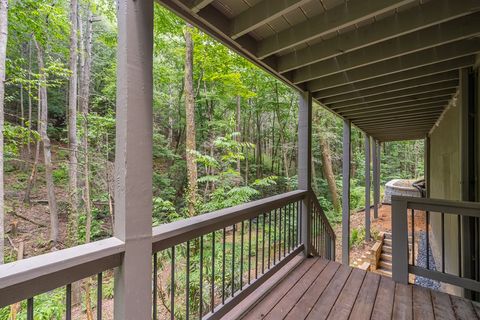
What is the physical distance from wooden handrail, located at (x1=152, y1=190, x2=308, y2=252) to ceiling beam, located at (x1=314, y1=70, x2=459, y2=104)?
93.7 inches

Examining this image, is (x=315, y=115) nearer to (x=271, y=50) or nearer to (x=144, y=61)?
(x=271, y=50)

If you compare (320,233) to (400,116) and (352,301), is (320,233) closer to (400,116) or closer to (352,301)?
(352,301)

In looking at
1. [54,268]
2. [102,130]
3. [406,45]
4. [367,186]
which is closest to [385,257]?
[367,186]

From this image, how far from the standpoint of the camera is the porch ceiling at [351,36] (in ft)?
5.96

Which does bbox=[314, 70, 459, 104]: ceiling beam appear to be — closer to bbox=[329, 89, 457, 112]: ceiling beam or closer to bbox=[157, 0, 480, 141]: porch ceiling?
bbox=[157, 0, 480, 141]: porch ceiling

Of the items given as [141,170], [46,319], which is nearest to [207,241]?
[46,319]

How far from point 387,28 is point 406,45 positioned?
0.41 metres

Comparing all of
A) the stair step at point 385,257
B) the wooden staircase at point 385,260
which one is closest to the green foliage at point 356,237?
the wooden staircase at point 385,260

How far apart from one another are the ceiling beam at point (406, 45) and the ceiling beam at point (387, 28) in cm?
36

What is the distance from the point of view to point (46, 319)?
12.7 ft

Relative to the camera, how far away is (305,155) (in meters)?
3.41

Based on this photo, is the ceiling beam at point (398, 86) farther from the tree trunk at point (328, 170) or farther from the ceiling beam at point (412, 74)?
the tree trunk at point (328, 170)

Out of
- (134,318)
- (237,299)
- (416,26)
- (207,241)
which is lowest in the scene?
(207,241)

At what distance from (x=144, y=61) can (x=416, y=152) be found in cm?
2473
